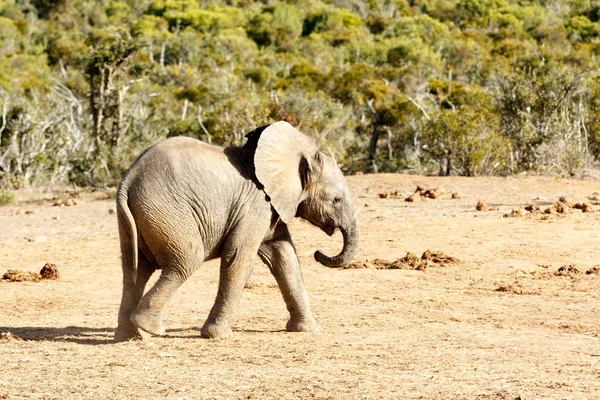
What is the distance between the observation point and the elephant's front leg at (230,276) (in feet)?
25.6

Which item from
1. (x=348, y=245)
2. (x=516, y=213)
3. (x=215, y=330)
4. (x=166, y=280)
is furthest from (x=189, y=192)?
(x=516, y=213)

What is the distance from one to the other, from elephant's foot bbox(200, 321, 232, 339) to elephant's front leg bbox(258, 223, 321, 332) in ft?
2.09

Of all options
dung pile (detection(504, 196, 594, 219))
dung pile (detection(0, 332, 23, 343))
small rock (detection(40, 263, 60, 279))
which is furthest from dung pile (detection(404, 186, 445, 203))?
dung pile (detection(0, 332, 23, 343))

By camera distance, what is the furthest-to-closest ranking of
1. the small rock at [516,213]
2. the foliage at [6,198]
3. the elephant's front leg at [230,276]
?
the foliage at [6,198] → the small rock at [516,213] → the elephant's front leg at [230,276]

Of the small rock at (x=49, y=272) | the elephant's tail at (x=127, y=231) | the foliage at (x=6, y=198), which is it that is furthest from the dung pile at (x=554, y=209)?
the foliage at (x=6, y=198)

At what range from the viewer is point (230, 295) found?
796cm

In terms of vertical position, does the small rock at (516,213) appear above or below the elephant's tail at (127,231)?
below

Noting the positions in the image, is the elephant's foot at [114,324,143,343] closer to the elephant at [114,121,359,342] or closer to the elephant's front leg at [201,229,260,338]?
the elephant at [114,121,359,342]

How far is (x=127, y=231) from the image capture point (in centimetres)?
755

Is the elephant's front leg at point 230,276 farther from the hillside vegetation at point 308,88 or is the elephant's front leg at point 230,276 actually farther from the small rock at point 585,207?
the hillside vegetation at point 308,88

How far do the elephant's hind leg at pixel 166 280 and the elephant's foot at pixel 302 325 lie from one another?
1132 millimetres

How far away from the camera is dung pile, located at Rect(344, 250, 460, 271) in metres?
12.3

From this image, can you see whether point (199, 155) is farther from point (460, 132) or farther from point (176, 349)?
point (460, 132)

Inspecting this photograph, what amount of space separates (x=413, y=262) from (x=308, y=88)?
3058cm
